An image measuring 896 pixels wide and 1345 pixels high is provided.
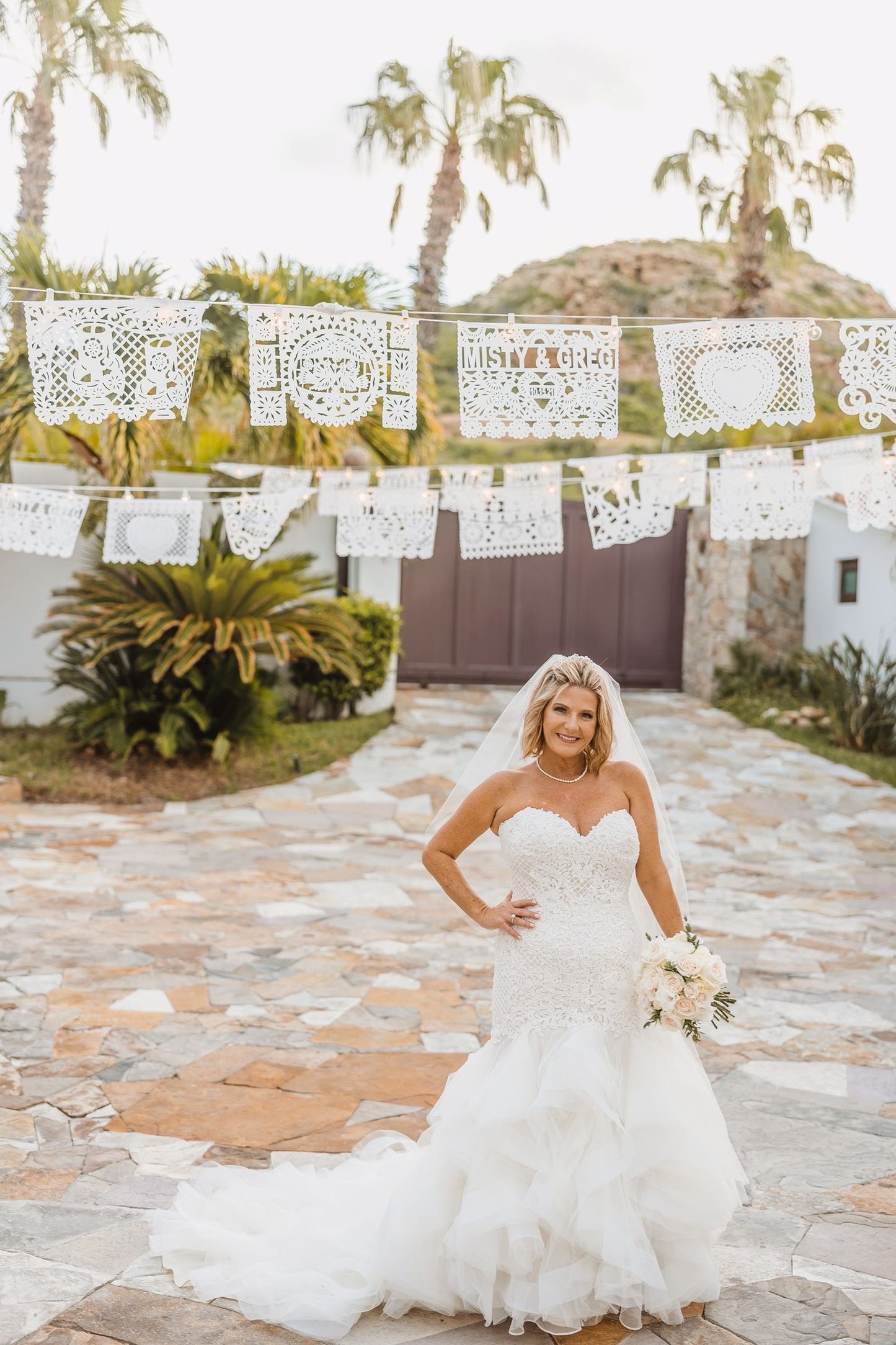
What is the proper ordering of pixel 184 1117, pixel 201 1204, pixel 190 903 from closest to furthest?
pixel 201 1204
pixel 184 1117
pixel 190 903

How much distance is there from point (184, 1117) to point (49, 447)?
9.99 m

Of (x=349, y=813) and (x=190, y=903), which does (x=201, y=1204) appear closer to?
(x=190, y=903)

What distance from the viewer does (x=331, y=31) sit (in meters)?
19.2

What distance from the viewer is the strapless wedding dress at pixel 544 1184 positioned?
2709 mm

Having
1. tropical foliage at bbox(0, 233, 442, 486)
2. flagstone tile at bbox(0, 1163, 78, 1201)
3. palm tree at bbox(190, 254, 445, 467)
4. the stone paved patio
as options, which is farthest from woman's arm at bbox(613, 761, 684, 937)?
tropical foliage at bbox(0, 233, 442, 486)

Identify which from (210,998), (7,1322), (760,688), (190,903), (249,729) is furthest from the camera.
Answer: (760,688)

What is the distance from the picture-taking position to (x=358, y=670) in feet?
40.4

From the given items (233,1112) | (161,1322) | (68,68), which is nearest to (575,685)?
(161,1322)

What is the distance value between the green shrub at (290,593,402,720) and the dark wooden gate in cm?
238

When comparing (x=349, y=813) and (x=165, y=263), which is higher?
(x=165, y=263)

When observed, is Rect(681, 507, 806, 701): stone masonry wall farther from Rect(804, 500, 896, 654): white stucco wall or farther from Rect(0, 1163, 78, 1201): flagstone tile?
Rect(0, 1163, 78, 1201): flagstone tile

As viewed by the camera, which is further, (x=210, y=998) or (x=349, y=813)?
(x=349, y=813)

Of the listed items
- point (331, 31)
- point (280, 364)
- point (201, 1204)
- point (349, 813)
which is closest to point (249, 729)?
point (349, 813)

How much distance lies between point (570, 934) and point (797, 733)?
34.6ft
